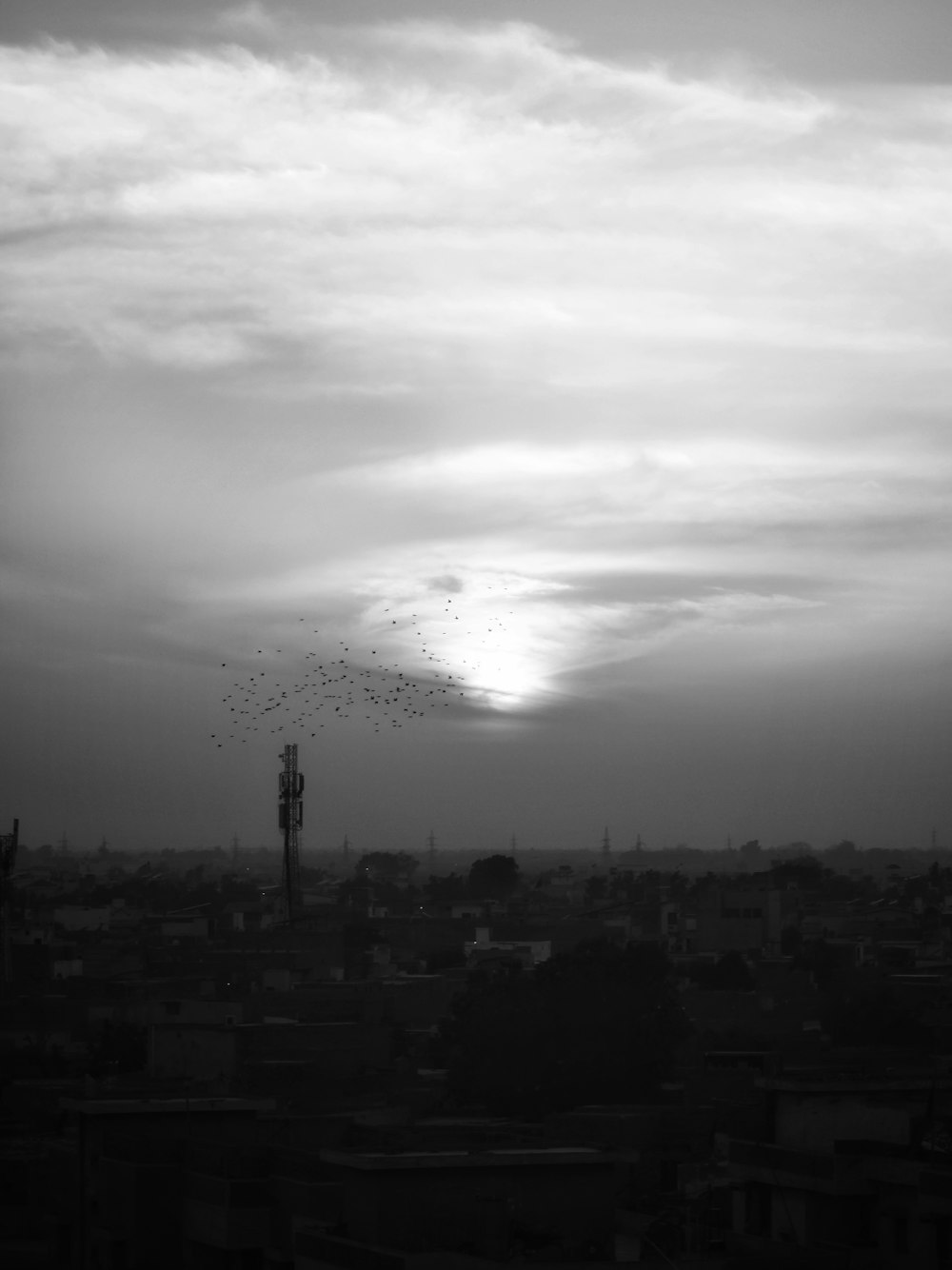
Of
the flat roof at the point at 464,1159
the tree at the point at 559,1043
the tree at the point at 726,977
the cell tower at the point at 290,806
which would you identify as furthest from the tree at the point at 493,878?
the flat roof at the point at 464,1159

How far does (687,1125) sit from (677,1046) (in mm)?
9635

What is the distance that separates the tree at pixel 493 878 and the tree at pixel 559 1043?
51.4 meters

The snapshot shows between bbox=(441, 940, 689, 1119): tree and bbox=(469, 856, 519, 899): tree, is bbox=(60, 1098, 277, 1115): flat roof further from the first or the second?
bbox=(469, 856, 519, 899): tree

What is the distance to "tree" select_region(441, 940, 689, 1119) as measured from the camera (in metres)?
29.2

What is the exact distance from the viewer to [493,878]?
86312 millimetres

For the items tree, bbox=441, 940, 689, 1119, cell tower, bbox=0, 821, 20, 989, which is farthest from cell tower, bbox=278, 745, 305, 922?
tree, bbox=441, 940, 689, 1119

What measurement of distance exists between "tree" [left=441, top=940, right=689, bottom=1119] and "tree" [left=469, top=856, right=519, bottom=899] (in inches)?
2024

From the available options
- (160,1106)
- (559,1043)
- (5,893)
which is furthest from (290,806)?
(160,1106)

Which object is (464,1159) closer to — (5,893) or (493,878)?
(5,893)

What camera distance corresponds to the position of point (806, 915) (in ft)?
209

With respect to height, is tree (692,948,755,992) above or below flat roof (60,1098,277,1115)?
below

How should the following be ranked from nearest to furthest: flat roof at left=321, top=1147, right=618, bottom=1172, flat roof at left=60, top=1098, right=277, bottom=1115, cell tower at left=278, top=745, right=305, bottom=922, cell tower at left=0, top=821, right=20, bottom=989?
1. flat roof at left=321, top=1147, right=618, bottom=1172
2. flat roof at left=60, top=1098, right=277, bottom=1115
3. cell tower at left=0, top=821, right=20, bottom=989
4. cell tower at left=278, top=745, right=305, bottom=922

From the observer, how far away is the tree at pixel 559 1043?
29.2 m

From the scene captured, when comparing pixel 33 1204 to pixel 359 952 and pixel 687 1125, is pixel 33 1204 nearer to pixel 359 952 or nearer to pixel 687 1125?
pixel 687 1125
